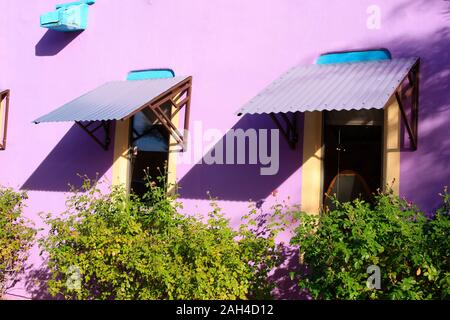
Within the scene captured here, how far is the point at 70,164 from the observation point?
8.29 m

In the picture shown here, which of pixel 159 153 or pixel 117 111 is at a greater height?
pixel 117 111

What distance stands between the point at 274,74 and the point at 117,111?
1866mm

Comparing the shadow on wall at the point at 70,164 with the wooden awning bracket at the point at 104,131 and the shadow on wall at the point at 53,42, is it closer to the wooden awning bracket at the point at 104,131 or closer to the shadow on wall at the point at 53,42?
the wooden awning bracket at the point at 104,131

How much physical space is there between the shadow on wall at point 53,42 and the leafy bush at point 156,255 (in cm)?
289

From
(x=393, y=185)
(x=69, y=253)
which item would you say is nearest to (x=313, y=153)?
(x=393, y=185)

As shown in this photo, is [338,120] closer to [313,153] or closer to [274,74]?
[313,153]

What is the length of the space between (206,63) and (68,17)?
2.16 meters

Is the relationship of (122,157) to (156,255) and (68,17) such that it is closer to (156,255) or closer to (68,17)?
(68,17)

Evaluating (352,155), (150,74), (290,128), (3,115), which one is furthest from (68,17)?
(352,155)

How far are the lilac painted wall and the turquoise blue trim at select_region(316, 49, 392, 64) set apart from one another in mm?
Answer: 77

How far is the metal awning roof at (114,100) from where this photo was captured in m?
6.86

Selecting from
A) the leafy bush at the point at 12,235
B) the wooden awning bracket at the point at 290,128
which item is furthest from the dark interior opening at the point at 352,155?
the leafy bush at the point at 12,235

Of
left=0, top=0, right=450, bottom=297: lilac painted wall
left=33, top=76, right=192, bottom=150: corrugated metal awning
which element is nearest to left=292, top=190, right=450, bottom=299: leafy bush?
left=0, top=0, right=450, bottom=297: lilac painted wall

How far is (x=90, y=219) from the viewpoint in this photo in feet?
20.7
